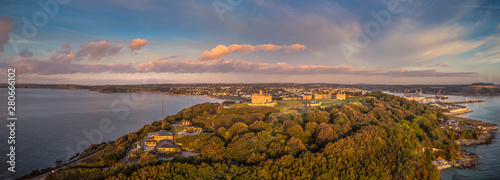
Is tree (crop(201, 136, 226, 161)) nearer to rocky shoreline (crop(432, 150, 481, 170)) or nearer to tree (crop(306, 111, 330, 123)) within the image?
tree (crop(306, 111, 330, 123))

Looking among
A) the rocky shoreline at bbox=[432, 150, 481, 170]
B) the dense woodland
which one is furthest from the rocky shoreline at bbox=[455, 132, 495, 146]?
the rocky shoreline at bbox=[432, 150, 481, 170]

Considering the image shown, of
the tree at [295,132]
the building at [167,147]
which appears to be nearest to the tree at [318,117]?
the tree at [295,132]

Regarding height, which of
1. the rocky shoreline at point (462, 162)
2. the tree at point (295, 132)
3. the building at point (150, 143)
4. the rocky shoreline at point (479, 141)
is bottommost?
the rocky shoreline at point (462, 162)

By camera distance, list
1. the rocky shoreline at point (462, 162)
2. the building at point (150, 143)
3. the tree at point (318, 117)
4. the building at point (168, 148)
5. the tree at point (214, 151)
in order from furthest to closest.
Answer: the tree at point (318, 117) < the rocky shoreline at point (462, 162) < the building at point (150, 143) < the building at point (168, 148) < the tree at point (214, 151)

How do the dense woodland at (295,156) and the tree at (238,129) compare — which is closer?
the dense woodland at (295,156)

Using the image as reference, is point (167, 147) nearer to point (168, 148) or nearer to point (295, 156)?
point (168, 148)

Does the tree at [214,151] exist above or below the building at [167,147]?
above

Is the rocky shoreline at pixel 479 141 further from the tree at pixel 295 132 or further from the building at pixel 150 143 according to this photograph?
the building at pixel 150 143

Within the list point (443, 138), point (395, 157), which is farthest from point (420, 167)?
point (443, 138)
